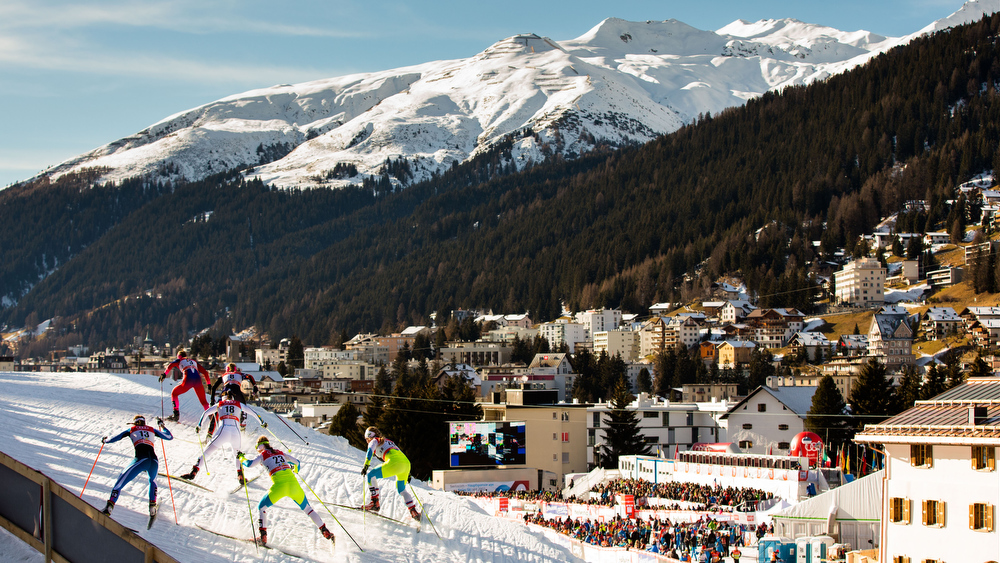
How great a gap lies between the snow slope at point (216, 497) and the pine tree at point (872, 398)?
4010 cm

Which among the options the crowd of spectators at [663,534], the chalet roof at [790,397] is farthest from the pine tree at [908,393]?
the crowd of spectators at [663,534]

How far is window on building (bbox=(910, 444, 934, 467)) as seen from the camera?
21234mm

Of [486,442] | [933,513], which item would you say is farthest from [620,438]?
[933,513]

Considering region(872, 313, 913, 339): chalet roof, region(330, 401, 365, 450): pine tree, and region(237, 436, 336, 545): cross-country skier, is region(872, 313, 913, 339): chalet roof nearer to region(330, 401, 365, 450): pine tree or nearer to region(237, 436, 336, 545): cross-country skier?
region(330, 401, 365, 450): pine tree

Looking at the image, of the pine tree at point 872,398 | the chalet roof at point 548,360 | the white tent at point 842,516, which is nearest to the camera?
the white tent at point 842,516

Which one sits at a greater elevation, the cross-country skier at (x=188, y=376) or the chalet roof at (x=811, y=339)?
the chalet roof at (x=811, y=339)

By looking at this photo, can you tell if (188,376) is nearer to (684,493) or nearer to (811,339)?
(684,493)

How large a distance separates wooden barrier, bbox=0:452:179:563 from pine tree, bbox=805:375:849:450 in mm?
54534

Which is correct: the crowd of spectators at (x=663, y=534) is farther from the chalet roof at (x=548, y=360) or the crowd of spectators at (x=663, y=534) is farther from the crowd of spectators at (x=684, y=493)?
the chalet roof at (x=548, y=360)

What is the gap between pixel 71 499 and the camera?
11172 millimetres

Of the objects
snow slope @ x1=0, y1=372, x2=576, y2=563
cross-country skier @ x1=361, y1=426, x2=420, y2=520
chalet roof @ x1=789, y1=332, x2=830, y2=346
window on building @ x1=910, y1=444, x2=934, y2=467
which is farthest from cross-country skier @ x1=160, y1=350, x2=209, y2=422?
chalet roof @ x1=789, y1=332, x2=830, y2=346

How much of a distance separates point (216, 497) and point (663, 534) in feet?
53.1

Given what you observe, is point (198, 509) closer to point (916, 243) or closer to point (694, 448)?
point (694, 448)

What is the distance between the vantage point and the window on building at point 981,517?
1990 cm
